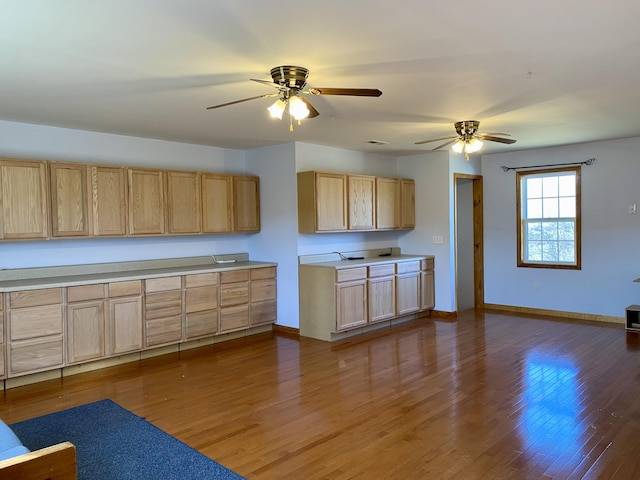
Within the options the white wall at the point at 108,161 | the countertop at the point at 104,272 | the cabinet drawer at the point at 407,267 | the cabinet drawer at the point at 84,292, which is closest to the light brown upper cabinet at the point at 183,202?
the white wall at the point at 108,161

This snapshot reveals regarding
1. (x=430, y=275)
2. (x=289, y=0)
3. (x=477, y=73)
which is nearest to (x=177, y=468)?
(x=289, y=0)

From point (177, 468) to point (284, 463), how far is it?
1.96 ft

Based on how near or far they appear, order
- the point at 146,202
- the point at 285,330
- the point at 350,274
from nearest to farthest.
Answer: the point at 146,202
the point at 350,274
the point at 285,330

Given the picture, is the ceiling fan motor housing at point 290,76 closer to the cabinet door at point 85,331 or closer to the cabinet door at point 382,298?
the cabinet door at point 85,331

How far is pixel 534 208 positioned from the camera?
7.07m

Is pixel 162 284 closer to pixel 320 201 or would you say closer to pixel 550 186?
pixel 320 201

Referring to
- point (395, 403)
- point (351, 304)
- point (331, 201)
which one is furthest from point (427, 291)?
point (395, 403)

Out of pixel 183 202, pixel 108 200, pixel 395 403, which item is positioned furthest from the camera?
pixel 183 202

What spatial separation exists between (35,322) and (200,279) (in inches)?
64.3

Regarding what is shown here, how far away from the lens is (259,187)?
20.8ft

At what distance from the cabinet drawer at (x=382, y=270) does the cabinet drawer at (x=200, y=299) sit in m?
1.90

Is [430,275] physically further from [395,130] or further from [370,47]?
[370,47]

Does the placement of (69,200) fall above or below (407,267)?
above

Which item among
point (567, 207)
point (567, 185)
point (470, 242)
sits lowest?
point (470, 242)
